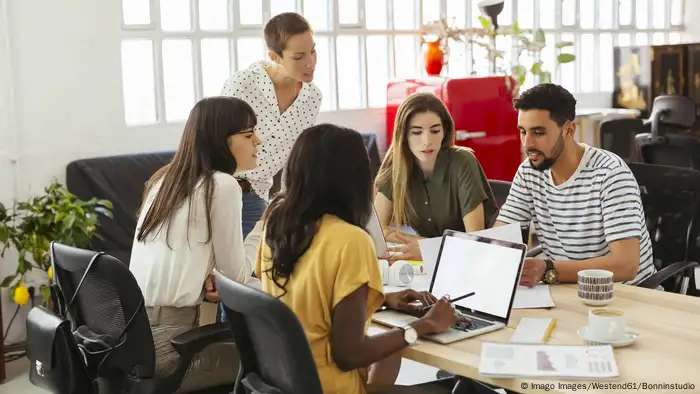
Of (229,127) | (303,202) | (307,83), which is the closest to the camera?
(303,202)

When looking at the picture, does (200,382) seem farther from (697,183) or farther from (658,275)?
(697,183)

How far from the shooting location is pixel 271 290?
2.17m

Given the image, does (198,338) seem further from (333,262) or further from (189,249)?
(333,262)

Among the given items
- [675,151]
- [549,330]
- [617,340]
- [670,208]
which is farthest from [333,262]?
[675,151]

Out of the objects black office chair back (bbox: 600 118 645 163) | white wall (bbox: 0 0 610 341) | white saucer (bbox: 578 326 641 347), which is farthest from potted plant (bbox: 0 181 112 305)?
black office chair back (bbox: 600 118 645 163)

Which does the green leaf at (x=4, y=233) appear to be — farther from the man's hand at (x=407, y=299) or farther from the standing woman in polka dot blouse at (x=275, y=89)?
the man's hand at (x=407, y=299)

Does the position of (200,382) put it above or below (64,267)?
below

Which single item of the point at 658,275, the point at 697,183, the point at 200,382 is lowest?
the point at 200,382

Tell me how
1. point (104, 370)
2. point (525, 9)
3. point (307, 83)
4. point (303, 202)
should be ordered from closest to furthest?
point (303, 202), point (104, 370), point (307, 83), point (525, 9)

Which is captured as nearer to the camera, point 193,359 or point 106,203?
point 193,359

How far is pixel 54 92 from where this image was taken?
455cm

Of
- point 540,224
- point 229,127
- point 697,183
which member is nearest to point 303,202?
point 229,127

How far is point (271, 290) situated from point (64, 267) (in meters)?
0.70

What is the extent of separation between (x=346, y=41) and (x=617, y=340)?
420 centimetres
